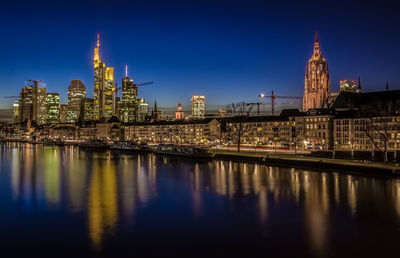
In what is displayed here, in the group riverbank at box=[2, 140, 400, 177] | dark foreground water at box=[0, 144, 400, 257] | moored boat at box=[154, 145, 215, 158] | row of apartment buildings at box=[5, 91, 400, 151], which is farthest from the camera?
moored boat at box=[154, 145, 215, 158]

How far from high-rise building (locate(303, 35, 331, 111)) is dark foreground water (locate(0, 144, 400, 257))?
10260 cm

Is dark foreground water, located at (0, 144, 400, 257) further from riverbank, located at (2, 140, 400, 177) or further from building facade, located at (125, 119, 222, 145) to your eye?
building facade, located at (125, 119, 222, 145)

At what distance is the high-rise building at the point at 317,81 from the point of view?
13775cm

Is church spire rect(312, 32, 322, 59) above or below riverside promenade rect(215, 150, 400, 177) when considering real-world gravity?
above

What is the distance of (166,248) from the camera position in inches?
716

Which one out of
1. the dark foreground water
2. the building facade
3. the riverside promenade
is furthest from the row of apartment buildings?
the dark foreground water

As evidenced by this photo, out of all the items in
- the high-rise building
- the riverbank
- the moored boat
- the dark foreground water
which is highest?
the high-rise building

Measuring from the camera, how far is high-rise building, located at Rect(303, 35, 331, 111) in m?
138

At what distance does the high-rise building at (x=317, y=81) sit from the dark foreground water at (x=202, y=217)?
103 metres

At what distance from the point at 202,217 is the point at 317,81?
125087 mm

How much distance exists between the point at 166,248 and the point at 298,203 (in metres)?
13.5

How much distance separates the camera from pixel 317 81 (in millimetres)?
138750

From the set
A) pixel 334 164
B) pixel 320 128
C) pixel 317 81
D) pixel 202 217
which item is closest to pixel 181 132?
pixel 317 81

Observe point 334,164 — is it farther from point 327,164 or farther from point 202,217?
point 202,217
